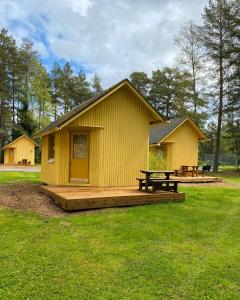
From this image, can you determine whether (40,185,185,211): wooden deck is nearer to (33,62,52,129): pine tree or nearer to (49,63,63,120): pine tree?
(33,62,52,129): pine tree

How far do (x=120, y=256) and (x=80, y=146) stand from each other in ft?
25.5

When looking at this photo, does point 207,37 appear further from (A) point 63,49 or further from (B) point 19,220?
(B) point 19,220

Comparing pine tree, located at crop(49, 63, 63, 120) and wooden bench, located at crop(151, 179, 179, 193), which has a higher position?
pine tree, located at crop(49, 63, 63, 120)

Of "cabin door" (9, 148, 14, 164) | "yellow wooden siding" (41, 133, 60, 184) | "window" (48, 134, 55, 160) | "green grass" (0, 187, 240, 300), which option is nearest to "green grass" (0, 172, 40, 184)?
"yellow wooden siding" (41, 133, 60, 184)

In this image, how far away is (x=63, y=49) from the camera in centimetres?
4484

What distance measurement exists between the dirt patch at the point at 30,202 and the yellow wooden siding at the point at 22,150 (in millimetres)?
30213

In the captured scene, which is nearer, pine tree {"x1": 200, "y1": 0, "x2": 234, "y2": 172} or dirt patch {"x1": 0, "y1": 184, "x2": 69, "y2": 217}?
dirt patch {"x1": 0, "y1": 184, "x2": 69, "y2": 217}

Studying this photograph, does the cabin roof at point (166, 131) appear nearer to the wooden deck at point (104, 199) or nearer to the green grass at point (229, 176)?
the green grass at point (229, 176)

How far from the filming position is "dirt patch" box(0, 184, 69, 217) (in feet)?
29.2

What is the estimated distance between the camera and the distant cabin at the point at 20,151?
4106 centimetres

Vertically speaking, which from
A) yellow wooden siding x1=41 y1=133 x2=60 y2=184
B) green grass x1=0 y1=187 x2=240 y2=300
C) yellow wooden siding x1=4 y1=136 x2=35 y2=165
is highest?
yellow wooden siding x1=4 y1=136 x2=35 y2=165

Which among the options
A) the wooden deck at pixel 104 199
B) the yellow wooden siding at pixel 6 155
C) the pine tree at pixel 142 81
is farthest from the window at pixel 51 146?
the pine tree at pixel 142 81

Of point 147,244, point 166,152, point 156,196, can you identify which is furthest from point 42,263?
point 166,152

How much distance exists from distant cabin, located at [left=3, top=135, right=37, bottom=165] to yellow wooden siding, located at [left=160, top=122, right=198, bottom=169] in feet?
79.7
